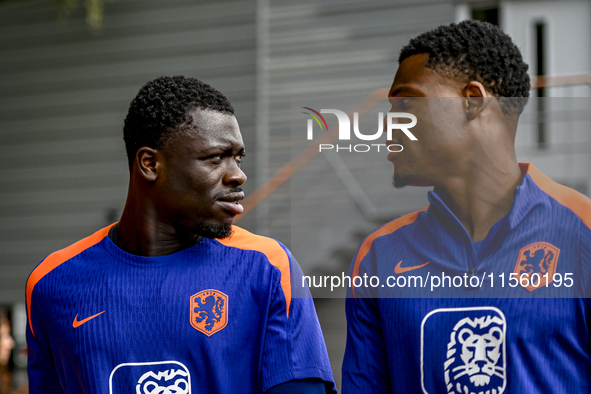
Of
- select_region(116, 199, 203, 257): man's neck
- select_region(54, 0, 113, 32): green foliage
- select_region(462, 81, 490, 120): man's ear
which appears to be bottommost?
select_region(116, 199, 203, 257): man's neck

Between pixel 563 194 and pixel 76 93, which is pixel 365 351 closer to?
pixel 563 194

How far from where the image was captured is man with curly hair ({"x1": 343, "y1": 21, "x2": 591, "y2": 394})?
5.08 feet

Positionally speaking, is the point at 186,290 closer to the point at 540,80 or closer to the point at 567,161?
the point at 567,161

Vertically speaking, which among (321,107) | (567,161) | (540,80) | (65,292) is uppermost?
(540,80)

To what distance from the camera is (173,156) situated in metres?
2.08

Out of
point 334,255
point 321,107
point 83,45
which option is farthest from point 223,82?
point 321,107

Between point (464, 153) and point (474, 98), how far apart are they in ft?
0.46

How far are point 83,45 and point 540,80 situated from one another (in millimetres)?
4908

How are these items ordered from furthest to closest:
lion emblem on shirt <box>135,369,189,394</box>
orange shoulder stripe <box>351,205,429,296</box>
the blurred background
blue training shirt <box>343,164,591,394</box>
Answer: the blurred background → lion emblem on shirt <box>135,369,189,394</box> → orange shoulder stripe <box>351,205,429,296</box> → blue training shirt <box>343,164,591,394</box>

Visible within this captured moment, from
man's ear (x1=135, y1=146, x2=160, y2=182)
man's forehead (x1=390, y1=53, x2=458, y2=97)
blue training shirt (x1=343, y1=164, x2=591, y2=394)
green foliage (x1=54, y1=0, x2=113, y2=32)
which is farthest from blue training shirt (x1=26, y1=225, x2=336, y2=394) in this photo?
green foliage (x1=54, y1=0, x2=113, y2=32)

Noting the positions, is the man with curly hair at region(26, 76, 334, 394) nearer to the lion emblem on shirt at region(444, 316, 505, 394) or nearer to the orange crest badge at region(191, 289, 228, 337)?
the orange crest badge at region(191, 289, 228, 337)

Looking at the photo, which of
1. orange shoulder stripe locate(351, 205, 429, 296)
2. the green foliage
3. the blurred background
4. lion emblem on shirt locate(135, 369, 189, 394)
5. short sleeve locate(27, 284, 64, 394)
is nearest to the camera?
orange shoulder stripe locate(351, 205, 429, 296)

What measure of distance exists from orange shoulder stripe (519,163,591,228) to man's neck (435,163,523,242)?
0.04 meters

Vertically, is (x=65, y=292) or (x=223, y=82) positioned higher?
(x=223, y=82)
